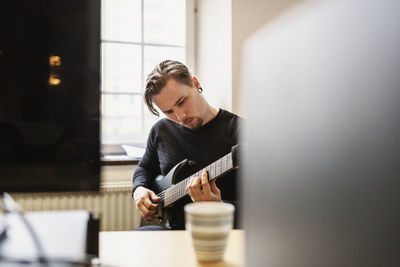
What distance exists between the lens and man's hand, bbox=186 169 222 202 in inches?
40.8

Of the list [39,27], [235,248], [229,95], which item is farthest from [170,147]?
[39,27]

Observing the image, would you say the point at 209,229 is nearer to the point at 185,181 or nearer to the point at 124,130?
the point at 185,181

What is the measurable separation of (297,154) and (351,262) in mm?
78

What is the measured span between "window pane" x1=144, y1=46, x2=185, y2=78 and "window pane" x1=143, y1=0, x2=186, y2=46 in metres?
0.04

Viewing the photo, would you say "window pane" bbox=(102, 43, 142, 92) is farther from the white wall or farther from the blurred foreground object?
the blurred foreground object

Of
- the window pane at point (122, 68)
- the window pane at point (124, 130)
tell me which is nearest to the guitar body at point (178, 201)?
the window pane at point (124, 130)

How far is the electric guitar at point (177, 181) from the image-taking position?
1.04 meters

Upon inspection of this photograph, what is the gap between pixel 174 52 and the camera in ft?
6.69

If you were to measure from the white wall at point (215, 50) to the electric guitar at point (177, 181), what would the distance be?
18.6 inches

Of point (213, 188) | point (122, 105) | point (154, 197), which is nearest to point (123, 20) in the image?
point (122, 105)

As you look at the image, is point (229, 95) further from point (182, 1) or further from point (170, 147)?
point (182, 1)

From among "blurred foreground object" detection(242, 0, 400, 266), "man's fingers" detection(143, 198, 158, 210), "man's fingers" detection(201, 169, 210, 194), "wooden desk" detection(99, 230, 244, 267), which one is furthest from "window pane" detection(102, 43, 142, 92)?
"blurred foreground object" detection(242, 0, 400, 266)

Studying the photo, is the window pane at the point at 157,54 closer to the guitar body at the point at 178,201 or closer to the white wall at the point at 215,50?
the white wall at the point at 215,50

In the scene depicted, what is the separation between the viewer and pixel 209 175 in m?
1.09
